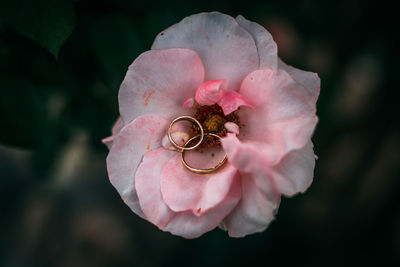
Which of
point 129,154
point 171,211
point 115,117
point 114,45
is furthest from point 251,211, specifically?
point 115,117

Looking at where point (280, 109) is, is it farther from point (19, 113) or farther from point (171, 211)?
point (19, 113)

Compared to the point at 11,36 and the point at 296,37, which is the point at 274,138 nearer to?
the point at 11,36

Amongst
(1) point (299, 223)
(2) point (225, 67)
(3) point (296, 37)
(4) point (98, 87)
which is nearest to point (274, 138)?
(2) point (225, 67)

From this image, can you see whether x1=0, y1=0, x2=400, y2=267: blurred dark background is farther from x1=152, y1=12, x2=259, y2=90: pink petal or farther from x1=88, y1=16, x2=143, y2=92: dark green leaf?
x1=152, y1=12, x2=259, y2=90: pink petal

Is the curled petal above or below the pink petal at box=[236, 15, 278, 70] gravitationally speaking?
below

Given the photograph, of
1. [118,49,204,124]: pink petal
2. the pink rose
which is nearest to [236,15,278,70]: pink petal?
the pink rose
